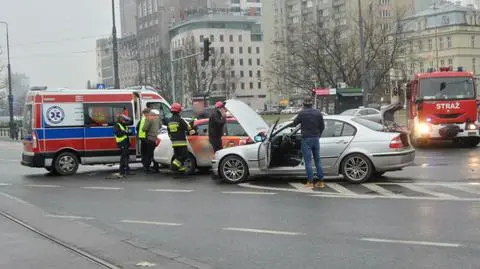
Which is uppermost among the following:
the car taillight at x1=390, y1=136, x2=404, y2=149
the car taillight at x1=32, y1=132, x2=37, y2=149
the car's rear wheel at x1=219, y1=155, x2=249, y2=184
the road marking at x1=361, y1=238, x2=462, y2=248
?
the car taillight at x1=32, y1=132, x2=37, y2=149

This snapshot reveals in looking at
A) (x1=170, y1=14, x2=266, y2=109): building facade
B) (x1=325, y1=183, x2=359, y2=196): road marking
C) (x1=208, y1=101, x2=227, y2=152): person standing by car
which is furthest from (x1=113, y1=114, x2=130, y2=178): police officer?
(x1=170, y1=14, x2=266, y2=109): building facade

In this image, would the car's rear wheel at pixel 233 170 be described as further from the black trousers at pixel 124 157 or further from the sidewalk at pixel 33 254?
the sidewalk at pixel 33 254

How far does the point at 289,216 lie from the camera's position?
8867 millimetres

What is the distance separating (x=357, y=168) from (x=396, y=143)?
915 mm

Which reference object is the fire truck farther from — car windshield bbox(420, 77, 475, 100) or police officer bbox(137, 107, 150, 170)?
police officer bbox(137, 107, 150, 170)

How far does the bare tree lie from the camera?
142 ft

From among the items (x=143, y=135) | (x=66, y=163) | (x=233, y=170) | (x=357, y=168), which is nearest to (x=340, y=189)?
(x=357, y=168)

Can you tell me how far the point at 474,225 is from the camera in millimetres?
7734

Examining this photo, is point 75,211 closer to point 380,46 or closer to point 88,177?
point 88,177

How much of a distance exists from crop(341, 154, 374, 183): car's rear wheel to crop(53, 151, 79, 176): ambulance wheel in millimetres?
7732

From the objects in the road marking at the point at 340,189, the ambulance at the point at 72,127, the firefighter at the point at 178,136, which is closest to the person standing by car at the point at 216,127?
the firefighter at the point at 178,136

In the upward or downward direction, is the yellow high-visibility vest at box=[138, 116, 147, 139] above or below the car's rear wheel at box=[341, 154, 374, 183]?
above

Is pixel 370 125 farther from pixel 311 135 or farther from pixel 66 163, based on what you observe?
pixel 66 163

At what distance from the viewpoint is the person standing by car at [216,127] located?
14.0m
